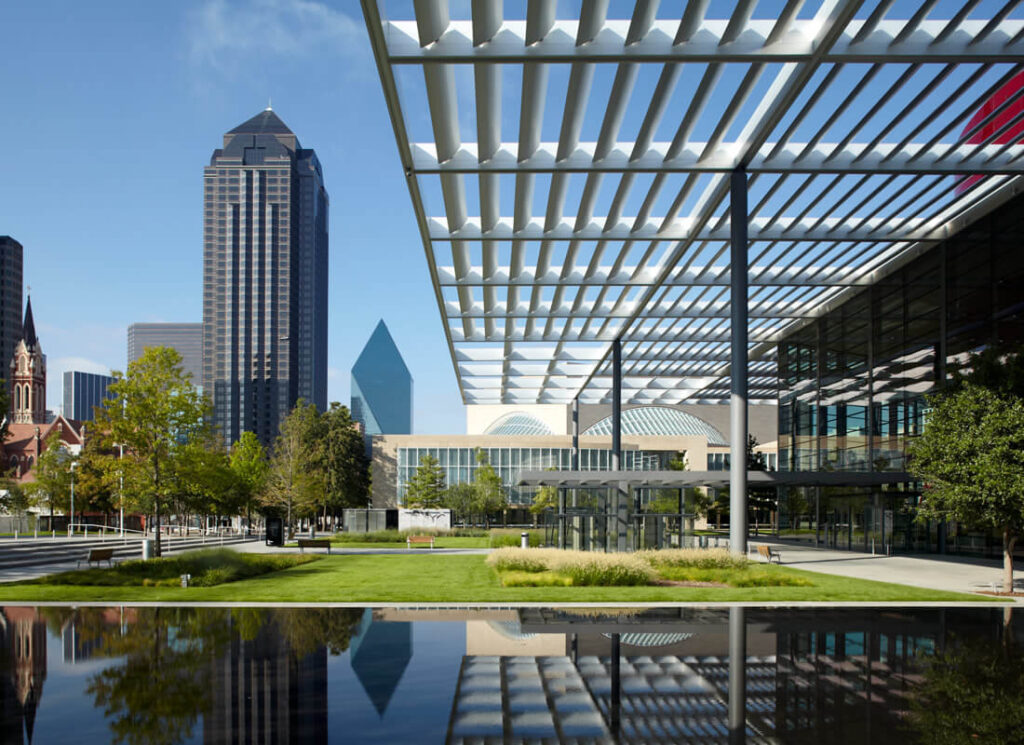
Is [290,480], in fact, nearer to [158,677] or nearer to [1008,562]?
[1008,562]

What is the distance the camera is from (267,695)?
8695 mm

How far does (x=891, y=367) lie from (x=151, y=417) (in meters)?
26.8

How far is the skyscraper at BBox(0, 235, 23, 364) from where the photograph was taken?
192375 mm

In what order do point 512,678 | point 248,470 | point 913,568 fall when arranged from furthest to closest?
point 248,470 < point 913,568 < point 512,678

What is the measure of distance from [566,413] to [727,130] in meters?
65.8

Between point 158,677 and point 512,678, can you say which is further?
point 158,677

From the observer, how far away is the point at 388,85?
1566 cm

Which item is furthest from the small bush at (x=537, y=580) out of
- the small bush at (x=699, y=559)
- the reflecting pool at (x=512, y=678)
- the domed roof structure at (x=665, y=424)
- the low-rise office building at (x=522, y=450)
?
the domed roof structure at (x=665, y=424)

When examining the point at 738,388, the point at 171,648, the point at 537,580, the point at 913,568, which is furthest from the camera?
the point at 913,568

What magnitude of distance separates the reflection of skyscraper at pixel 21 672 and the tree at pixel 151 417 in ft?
32.0

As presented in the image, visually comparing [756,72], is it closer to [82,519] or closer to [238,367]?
[82,519]

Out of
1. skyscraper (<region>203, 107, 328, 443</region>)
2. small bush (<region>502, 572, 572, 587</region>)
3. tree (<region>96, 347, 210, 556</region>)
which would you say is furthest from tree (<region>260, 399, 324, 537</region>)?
skyscraper (<region>203, 107, 328, 443</region>)

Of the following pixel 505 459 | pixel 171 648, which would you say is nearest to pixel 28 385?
pixel 505 459

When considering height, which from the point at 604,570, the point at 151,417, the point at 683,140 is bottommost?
the point at 604,570
